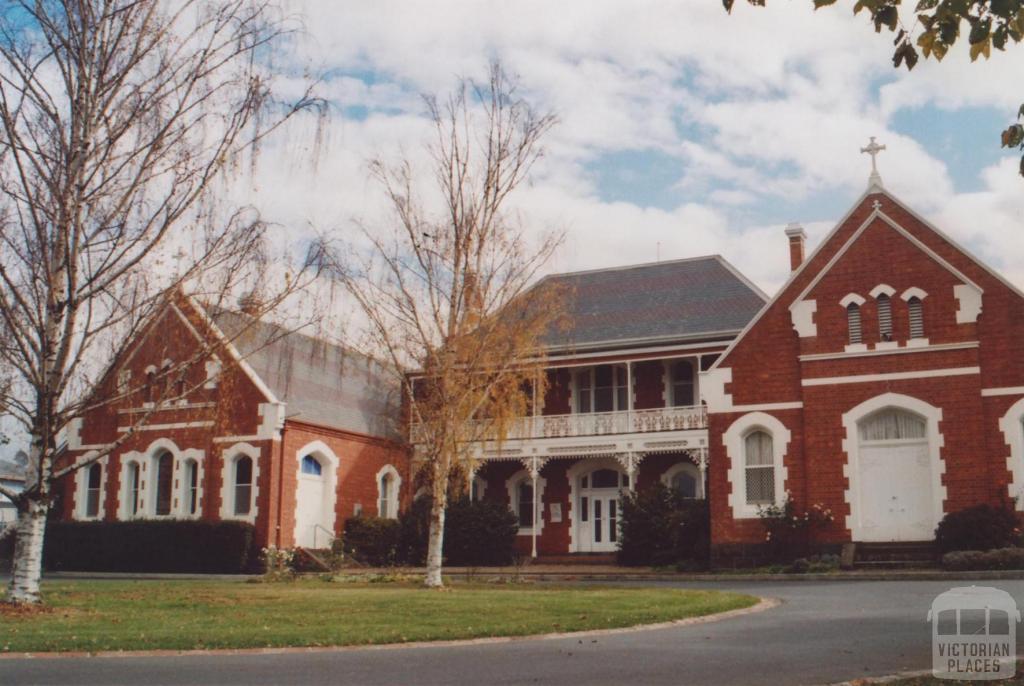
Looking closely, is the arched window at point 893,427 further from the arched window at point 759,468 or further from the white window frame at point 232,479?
the white window frame at point 232,479

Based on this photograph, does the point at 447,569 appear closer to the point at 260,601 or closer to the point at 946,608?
the point at 260,601

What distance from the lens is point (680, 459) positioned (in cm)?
3139

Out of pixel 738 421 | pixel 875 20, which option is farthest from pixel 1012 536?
pixel 875 20

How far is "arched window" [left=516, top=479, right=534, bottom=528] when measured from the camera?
110 feet

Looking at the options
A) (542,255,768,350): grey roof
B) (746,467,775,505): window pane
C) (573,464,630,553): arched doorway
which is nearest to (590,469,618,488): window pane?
(573,464,630,553): arched doorway

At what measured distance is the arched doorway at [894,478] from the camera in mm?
23641

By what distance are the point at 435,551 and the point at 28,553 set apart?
8.42 meters

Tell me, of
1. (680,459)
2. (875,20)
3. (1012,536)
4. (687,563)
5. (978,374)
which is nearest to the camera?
(875,20)

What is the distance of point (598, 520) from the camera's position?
32.7 m

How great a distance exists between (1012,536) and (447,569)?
45.7 ft

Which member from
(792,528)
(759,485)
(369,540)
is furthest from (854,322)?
(369,540)

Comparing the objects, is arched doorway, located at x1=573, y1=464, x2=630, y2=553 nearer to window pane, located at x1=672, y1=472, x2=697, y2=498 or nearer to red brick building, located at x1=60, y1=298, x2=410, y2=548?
window pane, located at x1=672, y1=472, x2=697, y2=498

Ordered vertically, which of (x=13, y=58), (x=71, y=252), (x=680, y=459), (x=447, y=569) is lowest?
(x=447, y=569)

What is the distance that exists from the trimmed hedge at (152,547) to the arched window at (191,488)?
5.82 feet
